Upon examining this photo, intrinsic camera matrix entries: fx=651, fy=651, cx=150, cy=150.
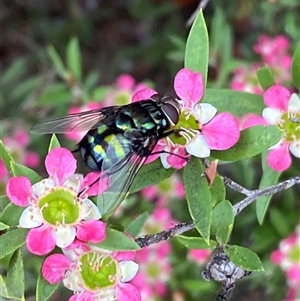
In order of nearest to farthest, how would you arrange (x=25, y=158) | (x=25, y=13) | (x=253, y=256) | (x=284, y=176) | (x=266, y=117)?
(x=253, y=256), (x=266, y=117), (x=284, y=176), (x=25, y=158), (x=25, y=13)

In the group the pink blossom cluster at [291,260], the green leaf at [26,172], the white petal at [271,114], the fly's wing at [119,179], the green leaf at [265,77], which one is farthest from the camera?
the pink blossom cluster at [291,260]

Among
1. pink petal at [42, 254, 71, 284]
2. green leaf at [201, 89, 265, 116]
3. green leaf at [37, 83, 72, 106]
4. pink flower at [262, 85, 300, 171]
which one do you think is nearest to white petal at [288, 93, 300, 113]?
pink flower at [262, 85, 300, 171]

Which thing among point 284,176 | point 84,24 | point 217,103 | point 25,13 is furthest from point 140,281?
point 25,13

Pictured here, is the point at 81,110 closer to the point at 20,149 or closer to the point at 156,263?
the point at 20,149

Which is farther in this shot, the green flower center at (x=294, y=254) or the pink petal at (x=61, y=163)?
the green flower center at (x=294, y=254)

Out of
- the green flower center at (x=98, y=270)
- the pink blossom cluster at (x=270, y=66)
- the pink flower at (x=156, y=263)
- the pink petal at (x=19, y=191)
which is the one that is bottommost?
the pink flower at (x=156, y=263)

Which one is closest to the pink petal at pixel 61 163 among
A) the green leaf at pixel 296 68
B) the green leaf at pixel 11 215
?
the green leaf at pixel 11 215

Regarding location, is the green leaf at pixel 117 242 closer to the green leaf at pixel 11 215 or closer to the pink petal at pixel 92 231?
the pink petal at pixel 92 231

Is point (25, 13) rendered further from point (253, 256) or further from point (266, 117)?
point (253, 256)

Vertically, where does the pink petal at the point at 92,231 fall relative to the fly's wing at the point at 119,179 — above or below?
below
